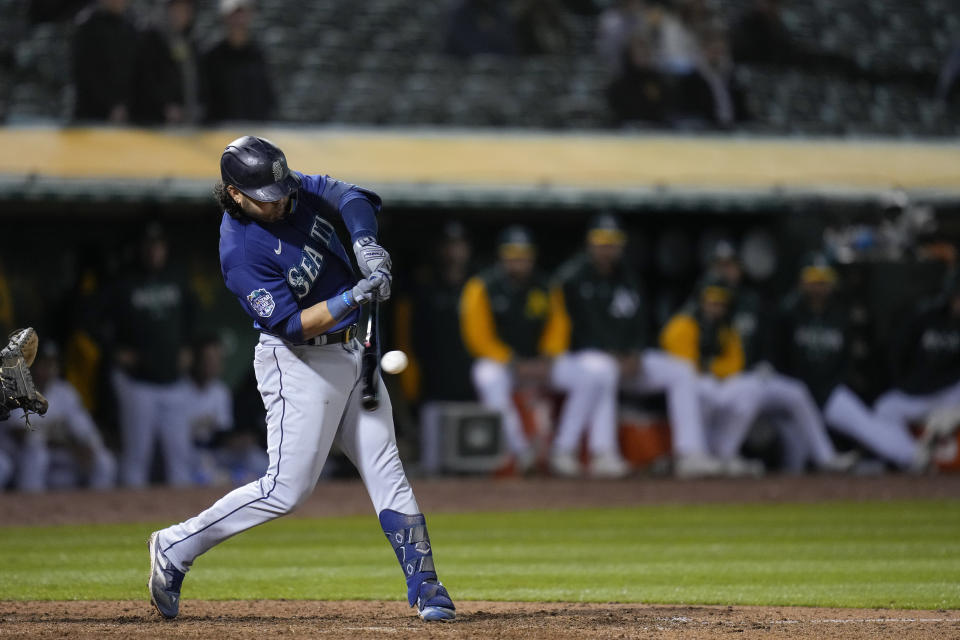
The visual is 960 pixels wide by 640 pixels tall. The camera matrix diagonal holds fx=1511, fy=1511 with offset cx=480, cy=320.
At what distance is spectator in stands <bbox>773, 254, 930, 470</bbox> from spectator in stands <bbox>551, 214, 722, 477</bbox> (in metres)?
1.07

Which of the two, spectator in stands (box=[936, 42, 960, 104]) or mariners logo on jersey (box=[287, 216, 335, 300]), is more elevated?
spectator in stands (box=[936, 42, 960, 104])

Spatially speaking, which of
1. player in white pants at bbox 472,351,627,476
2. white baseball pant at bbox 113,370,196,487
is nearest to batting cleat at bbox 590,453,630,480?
player in white pants at bbox 472,351,627,476

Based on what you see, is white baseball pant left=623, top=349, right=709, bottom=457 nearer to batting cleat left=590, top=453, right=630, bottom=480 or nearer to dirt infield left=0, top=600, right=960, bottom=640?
batting cleat left=590, top=453, right=630, bottom=480

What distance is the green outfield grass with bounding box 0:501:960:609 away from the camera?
5773mm

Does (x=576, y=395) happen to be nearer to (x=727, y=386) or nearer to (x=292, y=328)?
(x=727, y=386)

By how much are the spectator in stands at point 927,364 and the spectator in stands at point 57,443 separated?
5.97 m

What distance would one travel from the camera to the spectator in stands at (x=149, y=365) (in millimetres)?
10703

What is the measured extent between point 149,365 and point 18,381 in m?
5.89

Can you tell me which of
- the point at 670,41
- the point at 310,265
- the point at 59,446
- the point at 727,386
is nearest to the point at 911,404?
the point at 727,386

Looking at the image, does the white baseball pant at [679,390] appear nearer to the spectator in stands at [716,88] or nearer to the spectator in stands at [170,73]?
the spectator in stands at [716,88]

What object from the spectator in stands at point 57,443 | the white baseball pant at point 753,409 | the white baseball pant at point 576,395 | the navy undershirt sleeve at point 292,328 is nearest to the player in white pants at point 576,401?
the white baseball pant at point 576,395

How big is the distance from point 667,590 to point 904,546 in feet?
6.39

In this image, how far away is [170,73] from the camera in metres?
11.0

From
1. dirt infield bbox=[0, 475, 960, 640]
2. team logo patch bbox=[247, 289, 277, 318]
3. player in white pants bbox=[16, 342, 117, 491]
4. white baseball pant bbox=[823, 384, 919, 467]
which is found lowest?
player in white pants bbox=[16, 342, 117, 491]
